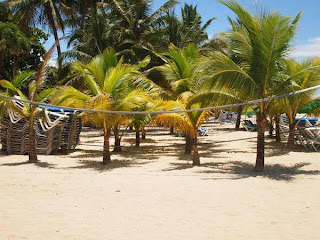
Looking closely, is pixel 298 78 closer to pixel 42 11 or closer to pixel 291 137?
pixel 291 137

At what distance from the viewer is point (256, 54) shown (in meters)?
8.18

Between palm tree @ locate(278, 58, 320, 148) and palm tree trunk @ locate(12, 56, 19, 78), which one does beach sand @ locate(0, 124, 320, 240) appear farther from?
palm tree trunk @ locate(12, 56, 19, 78)

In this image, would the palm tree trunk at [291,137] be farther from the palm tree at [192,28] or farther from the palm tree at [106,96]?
the palm tree at [192,28]

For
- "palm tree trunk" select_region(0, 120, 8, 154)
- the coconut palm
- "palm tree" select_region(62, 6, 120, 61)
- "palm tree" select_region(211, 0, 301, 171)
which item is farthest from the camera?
"palm tree" select_region(62, 6, 120, 61)

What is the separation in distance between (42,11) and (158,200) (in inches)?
972

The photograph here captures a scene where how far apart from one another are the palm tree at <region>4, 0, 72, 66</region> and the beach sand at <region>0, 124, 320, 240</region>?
18398mm

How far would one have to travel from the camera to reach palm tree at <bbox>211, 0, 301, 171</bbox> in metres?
7.88

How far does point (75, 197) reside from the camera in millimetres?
5922

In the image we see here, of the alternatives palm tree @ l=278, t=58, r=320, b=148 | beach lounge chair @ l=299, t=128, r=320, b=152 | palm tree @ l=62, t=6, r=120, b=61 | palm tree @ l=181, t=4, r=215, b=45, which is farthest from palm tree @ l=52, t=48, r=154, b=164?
palm tree @ l=181, t=4, r=215, b=45

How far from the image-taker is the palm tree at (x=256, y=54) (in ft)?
25.8

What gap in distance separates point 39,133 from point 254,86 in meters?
7.04

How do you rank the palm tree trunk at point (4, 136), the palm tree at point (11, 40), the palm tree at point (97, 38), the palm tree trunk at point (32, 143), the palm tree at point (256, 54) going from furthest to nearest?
the palm tree at point (11, 40), the palm tree at point (97, 38), the palm tree trunk at point (4, 136), the palm tree trunk at point (32, 143), the palm tree at point (256, 54)

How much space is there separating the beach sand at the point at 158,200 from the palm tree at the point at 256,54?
1.78 meters

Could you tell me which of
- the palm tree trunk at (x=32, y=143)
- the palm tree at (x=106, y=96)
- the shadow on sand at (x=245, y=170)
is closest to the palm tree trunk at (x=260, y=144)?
the shadow on sand at (x=245, y=170)
